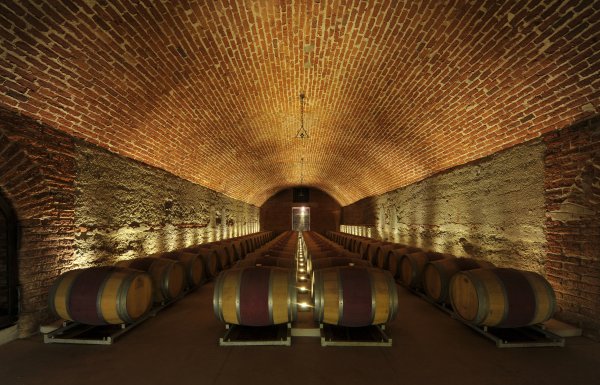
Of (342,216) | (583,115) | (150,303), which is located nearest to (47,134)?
(150,303)

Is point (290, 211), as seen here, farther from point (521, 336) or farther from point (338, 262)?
point (521, 336)

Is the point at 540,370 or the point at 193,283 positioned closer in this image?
the point at 540,370

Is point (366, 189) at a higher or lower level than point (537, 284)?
higher

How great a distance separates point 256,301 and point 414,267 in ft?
10.3

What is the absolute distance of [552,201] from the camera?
4.40 m

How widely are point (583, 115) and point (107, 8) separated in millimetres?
5559

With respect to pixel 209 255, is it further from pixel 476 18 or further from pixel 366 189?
pixel 366 189

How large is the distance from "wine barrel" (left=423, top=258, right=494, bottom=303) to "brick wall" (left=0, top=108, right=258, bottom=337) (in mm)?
5235

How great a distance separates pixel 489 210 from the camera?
5871 millimetres

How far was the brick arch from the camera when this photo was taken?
371cm

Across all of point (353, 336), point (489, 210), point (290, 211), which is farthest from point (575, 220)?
point (290, 211)

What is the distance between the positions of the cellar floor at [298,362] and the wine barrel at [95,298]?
0.29 m

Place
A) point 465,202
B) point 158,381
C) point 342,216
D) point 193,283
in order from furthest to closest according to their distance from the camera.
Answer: point 342,216
point 465,202
point 193,283
point 158,381

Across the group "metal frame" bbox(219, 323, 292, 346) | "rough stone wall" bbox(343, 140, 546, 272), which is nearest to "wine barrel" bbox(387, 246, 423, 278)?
"rough stone wall" bbox(343, 140, 546, 272)
